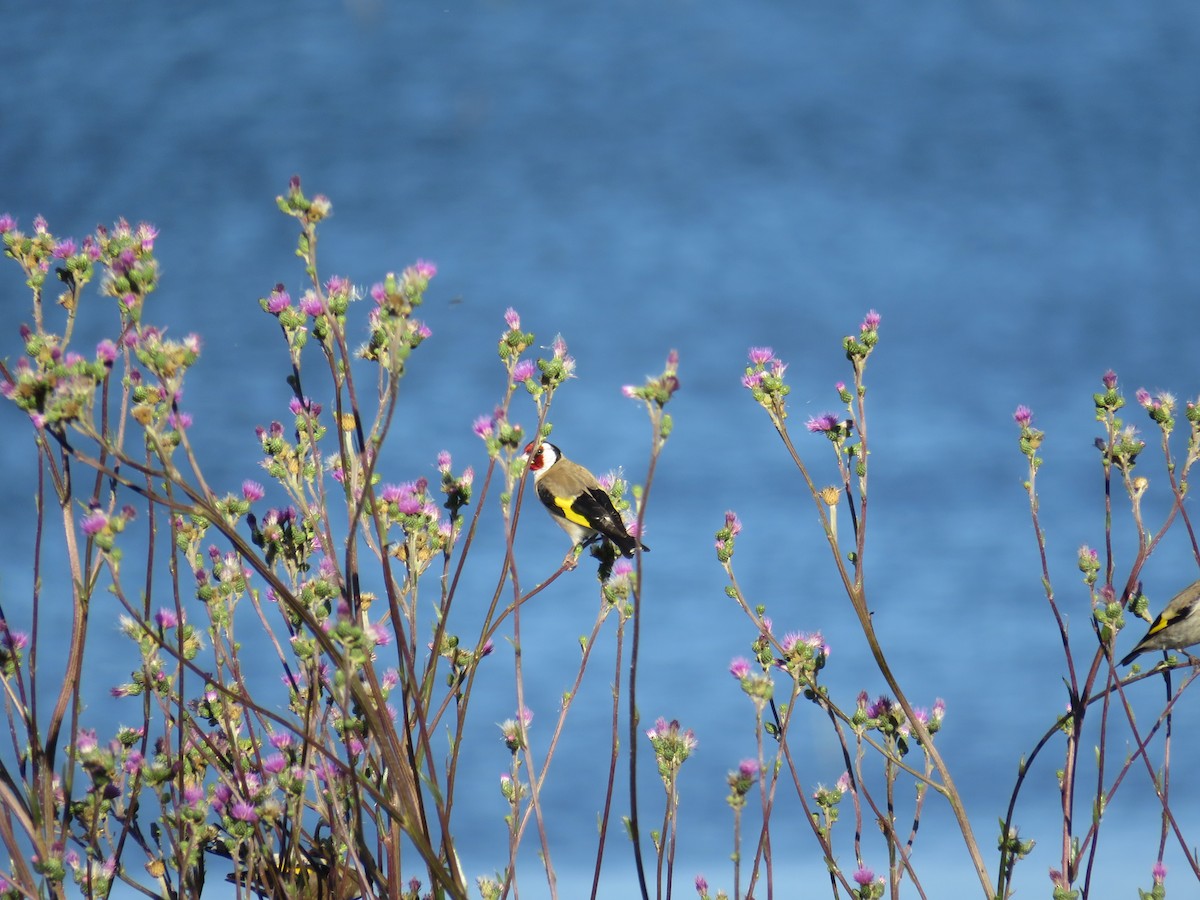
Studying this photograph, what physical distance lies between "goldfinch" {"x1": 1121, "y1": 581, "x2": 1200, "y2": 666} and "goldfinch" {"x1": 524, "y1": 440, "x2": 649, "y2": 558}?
2.16 metres

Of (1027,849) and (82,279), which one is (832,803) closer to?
(1027,849)

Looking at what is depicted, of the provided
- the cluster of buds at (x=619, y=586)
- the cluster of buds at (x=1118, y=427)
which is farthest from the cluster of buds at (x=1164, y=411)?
the cluster of buds at (x=619, y=586)

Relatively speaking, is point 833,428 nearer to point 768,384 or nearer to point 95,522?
point 768,384

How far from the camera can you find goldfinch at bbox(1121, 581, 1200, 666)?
4.85 metres

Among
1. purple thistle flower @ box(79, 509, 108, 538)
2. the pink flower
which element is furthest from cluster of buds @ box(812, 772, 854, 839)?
purple thistle flower @ box(79, 509, 108, 538)

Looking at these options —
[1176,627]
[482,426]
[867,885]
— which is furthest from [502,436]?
Result: [1176,627]

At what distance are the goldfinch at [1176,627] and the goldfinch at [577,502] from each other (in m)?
2.16

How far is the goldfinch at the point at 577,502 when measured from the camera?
4.33m

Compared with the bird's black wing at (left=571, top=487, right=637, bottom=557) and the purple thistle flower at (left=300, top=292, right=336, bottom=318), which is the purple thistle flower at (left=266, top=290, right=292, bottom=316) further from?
the bird's black wing at (left=571, top=487, right=637, bottom=557)

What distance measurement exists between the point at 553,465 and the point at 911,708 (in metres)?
2.71

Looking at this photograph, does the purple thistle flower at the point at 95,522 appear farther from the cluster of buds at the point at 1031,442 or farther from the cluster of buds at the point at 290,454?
the cluster of buds at the point at 1031,442

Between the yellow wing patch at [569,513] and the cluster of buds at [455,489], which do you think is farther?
the yellow wing patch at [569,513]

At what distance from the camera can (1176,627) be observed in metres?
4.84

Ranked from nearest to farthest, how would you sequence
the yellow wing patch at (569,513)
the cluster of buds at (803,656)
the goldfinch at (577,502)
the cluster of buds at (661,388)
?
1. the cluster of buds at (661,388)
2. the cluster of buds at (803,656)
3. the goldfinch at (577,502)
4. the yellow wing patch at (569,513)
